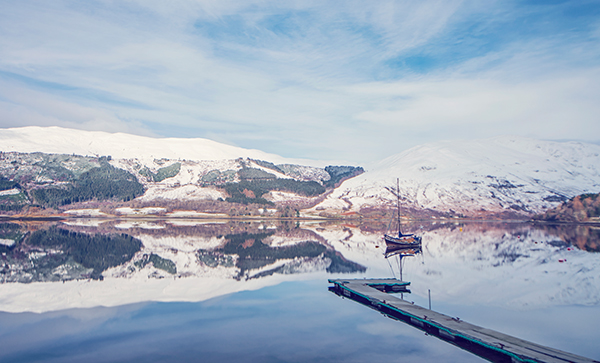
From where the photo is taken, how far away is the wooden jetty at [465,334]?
11.5 m

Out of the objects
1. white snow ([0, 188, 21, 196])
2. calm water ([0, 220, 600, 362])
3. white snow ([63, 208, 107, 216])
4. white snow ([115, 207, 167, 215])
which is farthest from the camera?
white snow ([0, 188, 21, 196])

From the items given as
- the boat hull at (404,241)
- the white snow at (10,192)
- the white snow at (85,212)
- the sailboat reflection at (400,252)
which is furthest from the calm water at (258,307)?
the white snow at (10,192)

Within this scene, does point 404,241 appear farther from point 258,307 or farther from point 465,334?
point 465,334

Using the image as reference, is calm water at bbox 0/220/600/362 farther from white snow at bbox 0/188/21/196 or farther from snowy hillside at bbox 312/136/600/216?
white snow at bbox 0/188/21/196

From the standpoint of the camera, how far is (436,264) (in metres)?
32.1

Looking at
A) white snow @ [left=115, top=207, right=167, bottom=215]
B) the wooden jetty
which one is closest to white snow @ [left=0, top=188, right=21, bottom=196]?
white snow @ [left=115, top=207, right=167, bottom=215]

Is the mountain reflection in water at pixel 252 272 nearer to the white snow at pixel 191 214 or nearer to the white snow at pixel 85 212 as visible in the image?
the white snow at pixel 191 214

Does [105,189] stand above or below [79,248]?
above

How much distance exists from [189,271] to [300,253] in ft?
40.6

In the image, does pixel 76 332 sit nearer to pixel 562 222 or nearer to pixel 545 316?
pixel 545 316

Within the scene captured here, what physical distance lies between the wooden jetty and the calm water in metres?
0.50

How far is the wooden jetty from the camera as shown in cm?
1148

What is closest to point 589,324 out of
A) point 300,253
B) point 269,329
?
point 269,329

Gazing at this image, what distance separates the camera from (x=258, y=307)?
18.0 meters
